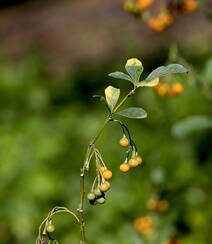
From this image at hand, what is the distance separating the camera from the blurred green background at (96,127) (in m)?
3.68

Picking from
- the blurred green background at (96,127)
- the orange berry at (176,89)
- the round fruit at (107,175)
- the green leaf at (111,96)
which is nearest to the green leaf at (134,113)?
the green leaf at (111,96)

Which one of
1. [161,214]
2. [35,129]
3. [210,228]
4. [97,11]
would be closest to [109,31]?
[97,11]

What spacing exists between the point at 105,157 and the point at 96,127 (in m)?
0.44

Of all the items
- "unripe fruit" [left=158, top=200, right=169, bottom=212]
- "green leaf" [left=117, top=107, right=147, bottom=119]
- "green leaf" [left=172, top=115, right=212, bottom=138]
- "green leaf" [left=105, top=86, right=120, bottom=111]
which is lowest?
"unripe fruit" [left=158, top=200, right=169, bottom=212]

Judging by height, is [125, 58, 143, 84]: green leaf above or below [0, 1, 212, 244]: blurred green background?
above

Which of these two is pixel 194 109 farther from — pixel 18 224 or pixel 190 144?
pixel 18 224

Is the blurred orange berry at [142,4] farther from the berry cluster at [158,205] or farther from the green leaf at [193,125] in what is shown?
the berry cluster at [158,205]

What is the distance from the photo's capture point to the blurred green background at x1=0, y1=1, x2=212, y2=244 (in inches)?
145

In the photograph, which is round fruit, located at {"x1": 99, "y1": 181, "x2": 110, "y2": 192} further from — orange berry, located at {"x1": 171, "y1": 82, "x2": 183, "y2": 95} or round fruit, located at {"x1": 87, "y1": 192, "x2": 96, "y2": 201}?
orange berry, located at {"x1": 171, "y1": 82, "x2": 183, "y2": 95}

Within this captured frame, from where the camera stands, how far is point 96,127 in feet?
16.1

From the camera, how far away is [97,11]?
22.8ft

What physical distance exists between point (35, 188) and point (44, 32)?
2694 mm

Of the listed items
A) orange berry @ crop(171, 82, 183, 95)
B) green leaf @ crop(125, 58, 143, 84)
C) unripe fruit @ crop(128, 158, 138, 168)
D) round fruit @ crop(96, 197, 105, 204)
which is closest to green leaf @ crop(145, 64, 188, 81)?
green leaf @ crop(125, 58, 143, 84)

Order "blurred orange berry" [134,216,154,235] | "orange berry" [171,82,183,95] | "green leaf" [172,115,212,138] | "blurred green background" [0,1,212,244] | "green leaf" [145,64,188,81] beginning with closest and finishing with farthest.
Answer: "green leaf" [145,64,188,81], "orange berry" [171,82,183,95], "green leaf" [172,115,212,138], "blurred orange berry" [134,216,154,235], "blurred green background" [0,1,212,244]
